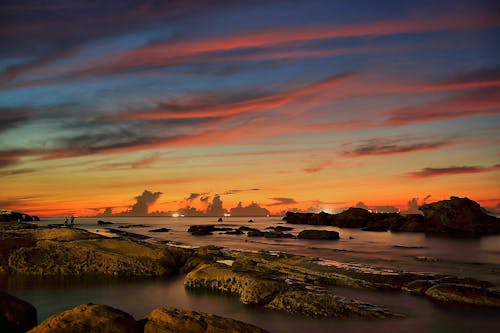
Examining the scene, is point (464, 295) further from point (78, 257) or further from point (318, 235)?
point (318, 235)

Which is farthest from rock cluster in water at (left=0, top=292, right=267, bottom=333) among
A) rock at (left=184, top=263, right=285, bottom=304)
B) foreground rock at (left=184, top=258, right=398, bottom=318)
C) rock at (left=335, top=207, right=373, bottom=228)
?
rock at (left=335, top=207, right=373, bottom=228)

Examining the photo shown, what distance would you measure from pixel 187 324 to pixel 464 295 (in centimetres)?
1406

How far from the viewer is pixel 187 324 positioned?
10.3m

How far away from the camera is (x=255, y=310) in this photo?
15.9 metres

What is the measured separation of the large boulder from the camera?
86312mm

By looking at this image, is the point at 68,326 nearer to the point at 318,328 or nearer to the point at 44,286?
the point at 318,328

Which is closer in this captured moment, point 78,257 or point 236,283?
point 236,283

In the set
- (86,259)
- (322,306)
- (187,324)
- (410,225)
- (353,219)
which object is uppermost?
(353,219)

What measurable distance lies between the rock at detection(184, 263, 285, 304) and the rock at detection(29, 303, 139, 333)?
305 inches

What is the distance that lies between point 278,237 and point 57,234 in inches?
1953

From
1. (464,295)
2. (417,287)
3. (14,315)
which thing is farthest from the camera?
(417,287)

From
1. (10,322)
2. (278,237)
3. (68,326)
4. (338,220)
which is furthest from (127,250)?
(338,220)

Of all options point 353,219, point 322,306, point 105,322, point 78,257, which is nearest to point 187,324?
point 105,322

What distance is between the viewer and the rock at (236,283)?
17.0 meters
